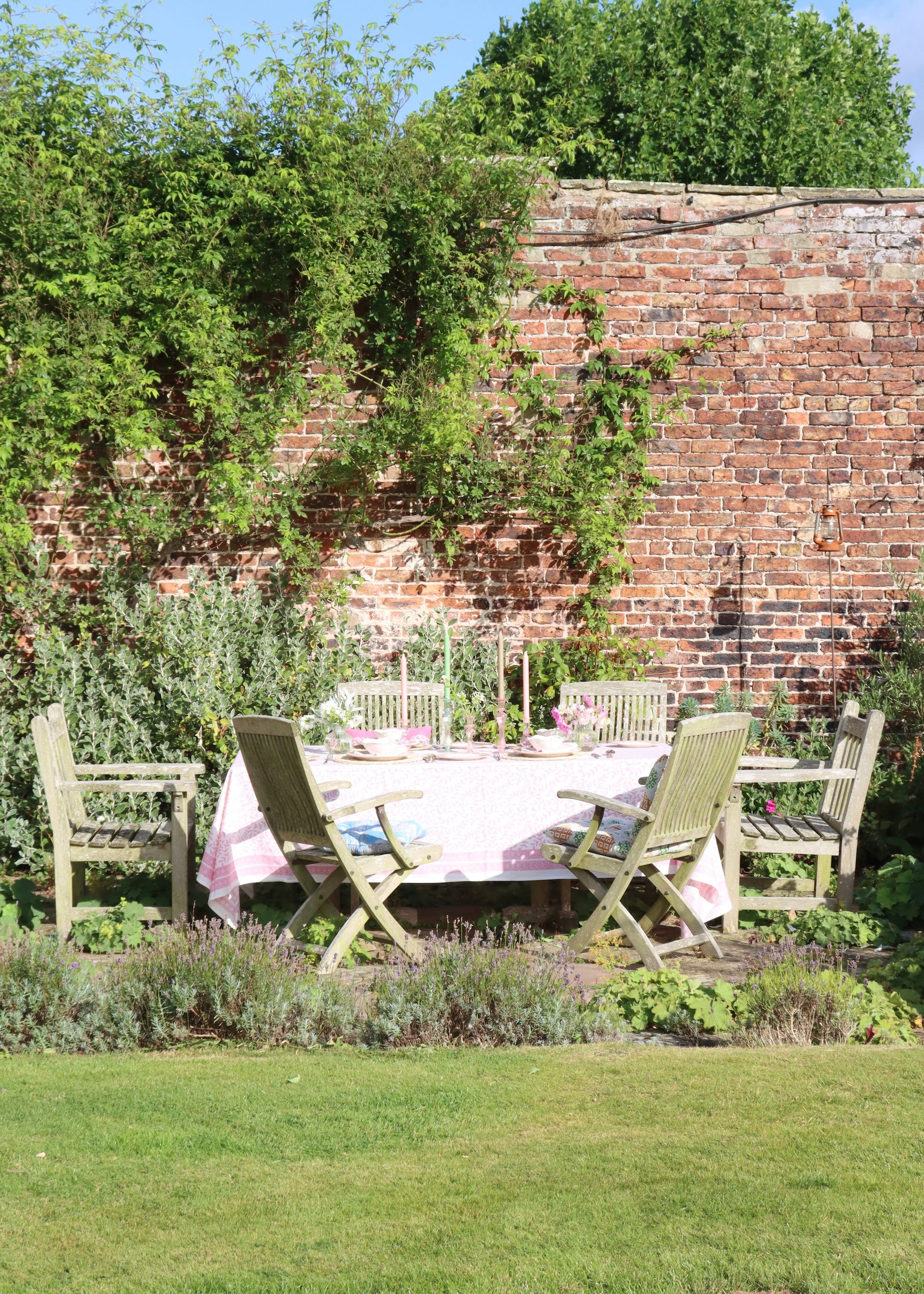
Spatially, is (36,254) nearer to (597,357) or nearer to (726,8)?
(597,357)

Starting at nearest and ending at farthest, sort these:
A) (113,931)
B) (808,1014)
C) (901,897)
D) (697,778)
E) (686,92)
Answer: (808,1014) → (697,778) → (113,931) → (901,897) → (686,92)

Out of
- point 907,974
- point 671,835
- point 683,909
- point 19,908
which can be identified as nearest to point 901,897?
point 907,974

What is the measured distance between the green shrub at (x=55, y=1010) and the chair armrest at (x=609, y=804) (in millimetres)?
1867

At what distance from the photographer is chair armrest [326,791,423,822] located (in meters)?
4.74

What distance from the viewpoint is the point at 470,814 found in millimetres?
5320

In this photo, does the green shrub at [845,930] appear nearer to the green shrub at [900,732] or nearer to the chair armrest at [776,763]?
the chair armrest at [776,763]

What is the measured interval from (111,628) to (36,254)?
213 cm

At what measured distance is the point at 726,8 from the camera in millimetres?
12750

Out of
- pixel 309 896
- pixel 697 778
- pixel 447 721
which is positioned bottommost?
pixel 309 896

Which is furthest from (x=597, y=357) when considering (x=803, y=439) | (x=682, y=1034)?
(x=682, y=1034)

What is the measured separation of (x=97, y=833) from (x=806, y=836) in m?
3.22

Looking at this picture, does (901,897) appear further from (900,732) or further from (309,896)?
(309,896)

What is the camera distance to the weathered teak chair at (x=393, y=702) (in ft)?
21.9

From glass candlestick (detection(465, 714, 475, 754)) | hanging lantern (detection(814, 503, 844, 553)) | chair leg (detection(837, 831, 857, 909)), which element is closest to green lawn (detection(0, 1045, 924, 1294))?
chair leg (detection(837, 831, 857, 909))
